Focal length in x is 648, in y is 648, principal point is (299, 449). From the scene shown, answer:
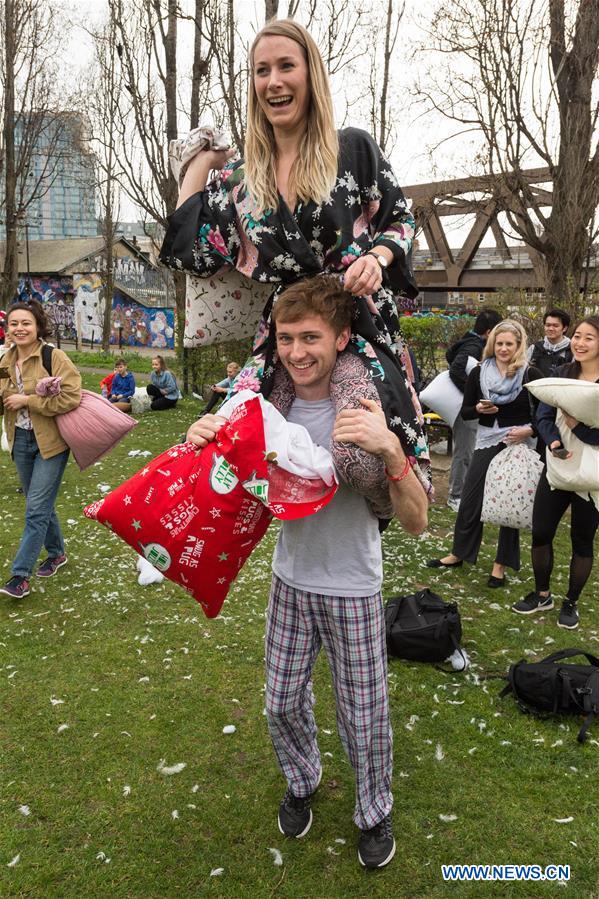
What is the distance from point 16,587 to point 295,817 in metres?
3.33

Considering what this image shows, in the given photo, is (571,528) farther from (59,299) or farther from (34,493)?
(59,299)

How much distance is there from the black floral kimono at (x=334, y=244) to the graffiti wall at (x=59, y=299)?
4352 cm

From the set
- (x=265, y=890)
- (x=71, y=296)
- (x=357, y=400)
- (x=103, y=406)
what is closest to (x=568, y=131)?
(x=103, y=406)

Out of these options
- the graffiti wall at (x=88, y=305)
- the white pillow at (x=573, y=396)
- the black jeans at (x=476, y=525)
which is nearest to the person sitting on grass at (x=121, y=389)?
the black jeans at (x=476, y=525)

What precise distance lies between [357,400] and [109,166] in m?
23.3

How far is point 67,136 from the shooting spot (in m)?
22.2

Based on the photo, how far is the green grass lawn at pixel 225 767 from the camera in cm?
271

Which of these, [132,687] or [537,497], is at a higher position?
[537,497]

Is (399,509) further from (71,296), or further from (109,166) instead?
(71,296)

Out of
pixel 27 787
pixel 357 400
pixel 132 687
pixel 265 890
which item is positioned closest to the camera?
pixel 357 400

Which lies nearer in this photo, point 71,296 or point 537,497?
point 537,497

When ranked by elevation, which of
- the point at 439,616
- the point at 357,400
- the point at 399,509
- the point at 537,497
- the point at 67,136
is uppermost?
the point at 67,136

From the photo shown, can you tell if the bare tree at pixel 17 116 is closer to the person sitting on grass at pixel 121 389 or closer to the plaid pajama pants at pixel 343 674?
the person sitting on grass at pixel 121 389

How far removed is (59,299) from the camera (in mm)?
44125
